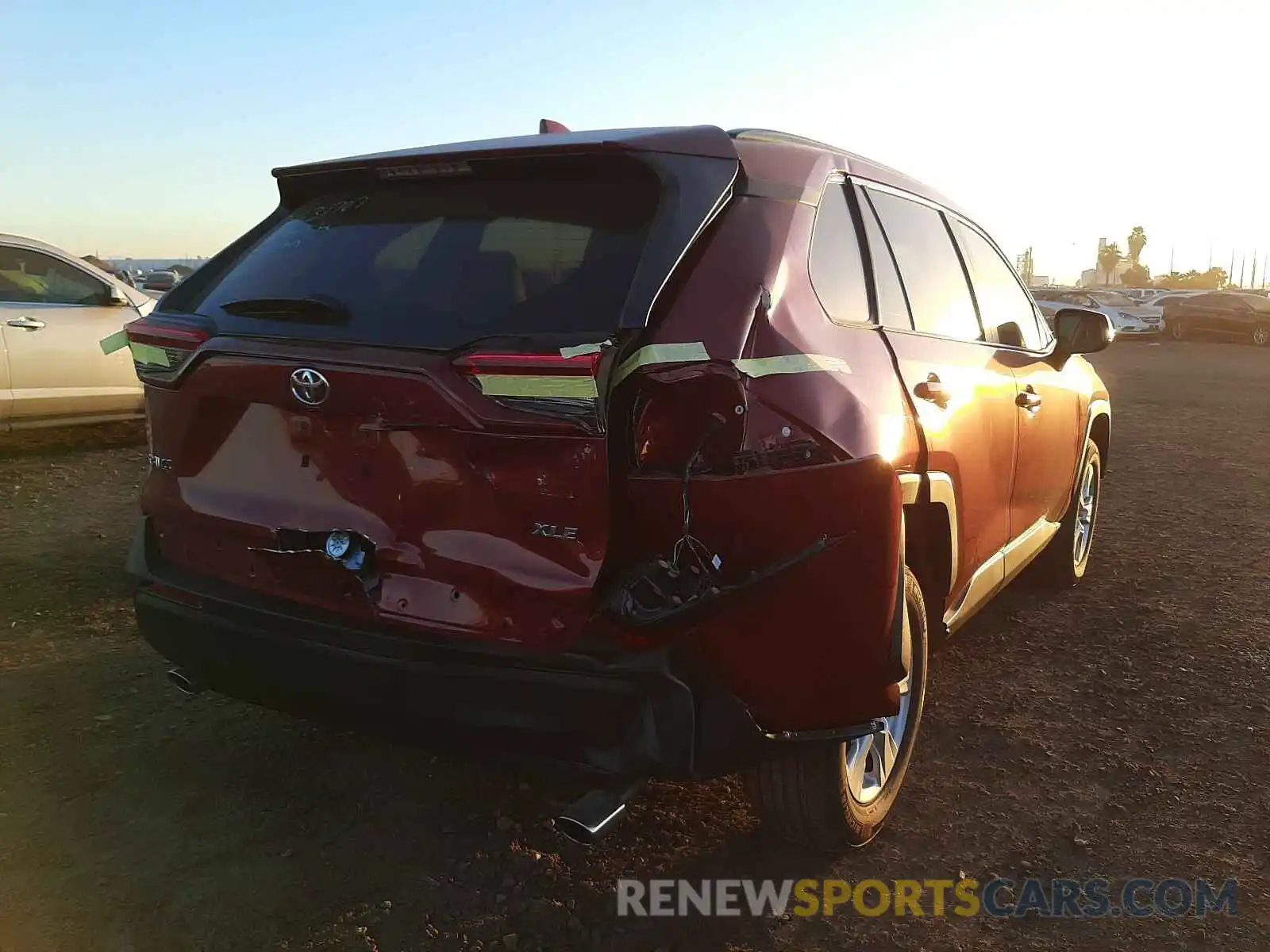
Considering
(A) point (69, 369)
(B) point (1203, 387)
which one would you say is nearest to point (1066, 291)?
(B) point (1203, 387)

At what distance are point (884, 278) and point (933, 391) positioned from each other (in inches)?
15.7

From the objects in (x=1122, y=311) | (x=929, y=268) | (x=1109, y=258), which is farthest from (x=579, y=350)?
(x=1109, y=258)

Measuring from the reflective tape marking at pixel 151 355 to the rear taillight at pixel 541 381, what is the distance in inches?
37.4

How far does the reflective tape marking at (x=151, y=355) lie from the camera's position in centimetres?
243

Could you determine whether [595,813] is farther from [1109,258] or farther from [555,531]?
[1109,258]

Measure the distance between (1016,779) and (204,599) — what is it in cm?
251

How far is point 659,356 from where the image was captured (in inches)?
78.2

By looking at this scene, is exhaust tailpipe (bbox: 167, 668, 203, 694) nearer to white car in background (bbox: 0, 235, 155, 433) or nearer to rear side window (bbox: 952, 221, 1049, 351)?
rear side window (bbox: 952, 221, 1049, 351)

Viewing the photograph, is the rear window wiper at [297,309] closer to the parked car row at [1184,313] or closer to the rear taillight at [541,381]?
the rear taillight at [541,381]

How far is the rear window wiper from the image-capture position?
226cm

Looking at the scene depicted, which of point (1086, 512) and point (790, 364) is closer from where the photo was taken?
point (790, 364)

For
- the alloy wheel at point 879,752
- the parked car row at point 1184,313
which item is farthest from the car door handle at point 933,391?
the parked car row at point 1184,313

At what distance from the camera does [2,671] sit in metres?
3.69

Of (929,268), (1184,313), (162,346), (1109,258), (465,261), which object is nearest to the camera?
(465,261)
